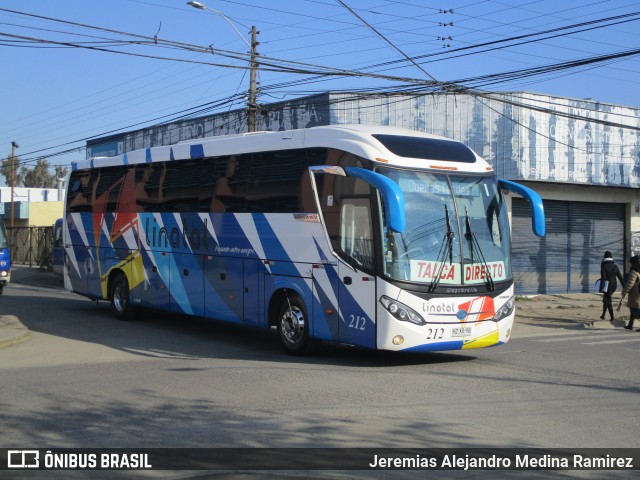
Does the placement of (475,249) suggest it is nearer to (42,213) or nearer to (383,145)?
(383,145)

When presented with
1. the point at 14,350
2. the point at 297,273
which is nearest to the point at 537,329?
the point at 297,273

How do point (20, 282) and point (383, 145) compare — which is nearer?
point (383, 145)

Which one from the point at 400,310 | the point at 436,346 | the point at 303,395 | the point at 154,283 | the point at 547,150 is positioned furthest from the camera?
the point at 547,150

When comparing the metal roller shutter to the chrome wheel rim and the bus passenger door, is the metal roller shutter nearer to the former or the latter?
the chrome wheel rim

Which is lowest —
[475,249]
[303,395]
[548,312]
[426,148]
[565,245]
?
[548,312]

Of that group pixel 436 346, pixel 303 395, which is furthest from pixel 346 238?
pixel 303 395

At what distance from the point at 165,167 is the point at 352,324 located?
6.61m

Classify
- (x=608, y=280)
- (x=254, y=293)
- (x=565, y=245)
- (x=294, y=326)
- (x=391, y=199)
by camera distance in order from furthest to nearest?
(x=565, y=245) → (x=608, y=280) → (x=254, y=293) → (x=294, y=326) → (x=391, y=199)

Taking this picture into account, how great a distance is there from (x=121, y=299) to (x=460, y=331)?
9.18 meters

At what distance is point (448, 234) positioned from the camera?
40.5 ft

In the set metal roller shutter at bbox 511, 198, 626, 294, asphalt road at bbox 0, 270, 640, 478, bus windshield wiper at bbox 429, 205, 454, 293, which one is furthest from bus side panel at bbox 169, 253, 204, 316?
metal roller shutter at bbox 511, 198, 626, 294

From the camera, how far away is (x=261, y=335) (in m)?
16.8

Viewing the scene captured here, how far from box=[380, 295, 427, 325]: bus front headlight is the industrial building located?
46.0ft

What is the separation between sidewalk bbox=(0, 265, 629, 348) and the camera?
15.7 metres
